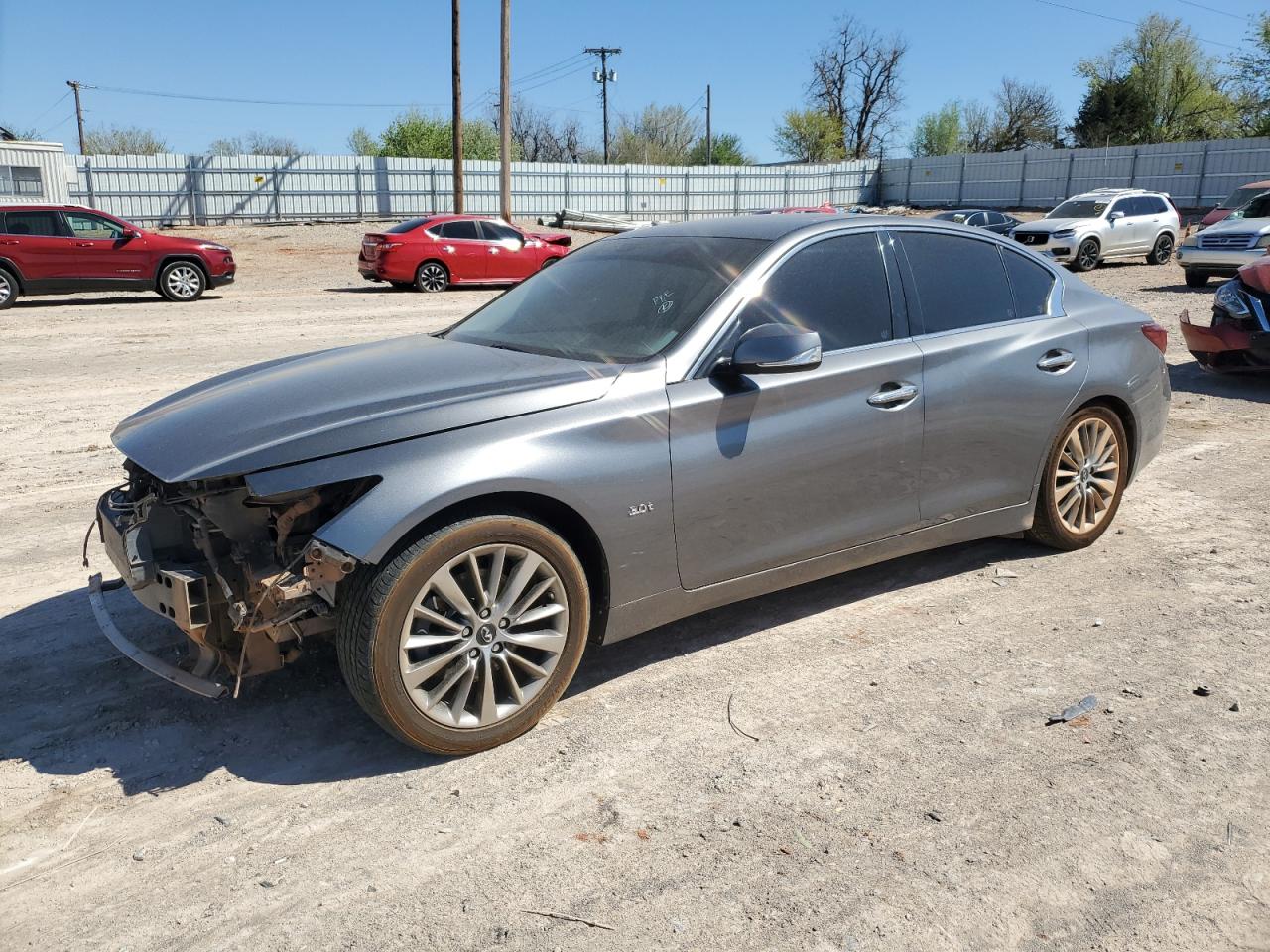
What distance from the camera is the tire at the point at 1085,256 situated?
24734mm

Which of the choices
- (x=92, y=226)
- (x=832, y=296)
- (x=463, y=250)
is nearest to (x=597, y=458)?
(x=832, y=296)

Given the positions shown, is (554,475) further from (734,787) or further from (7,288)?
(7,288)

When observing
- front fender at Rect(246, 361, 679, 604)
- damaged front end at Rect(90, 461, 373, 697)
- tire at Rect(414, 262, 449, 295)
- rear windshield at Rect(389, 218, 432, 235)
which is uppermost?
rear windshield at Rect(389, 218, 432, 235)

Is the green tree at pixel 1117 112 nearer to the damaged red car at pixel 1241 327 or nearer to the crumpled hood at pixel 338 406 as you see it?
the damaged red car at pixel 1241 327

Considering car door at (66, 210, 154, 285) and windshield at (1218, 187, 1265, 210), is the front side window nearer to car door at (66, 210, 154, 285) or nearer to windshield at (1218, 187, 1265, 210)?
car door at (66, 210, 154, 285)

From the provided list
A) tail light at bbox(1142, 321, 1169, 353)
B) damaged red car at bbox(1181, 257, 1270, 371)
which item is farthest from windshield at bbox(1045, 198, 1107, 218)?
tail light at bbox(1142, 321, 1169, 353)

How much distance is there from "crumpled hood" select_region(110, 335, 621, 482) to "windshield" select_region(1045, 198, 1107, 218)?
970 inches

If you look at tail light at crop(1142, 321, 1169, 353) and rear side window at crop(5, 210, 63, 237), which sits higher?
rear side window at crop(5, 210, 63, 237)

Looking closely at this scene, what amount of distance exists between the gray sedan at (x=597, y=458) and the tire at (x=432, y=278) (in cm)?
1714

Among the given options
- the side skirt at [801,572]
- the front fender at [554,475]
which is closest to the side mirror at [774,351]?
the front fender at [554,475]

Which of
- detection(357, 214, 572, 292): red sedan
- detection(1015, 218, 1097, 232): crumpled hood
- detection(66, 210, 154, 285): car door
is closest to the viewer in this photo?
detection(66, 210, 154, 285): car door

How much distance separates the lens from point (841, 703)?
3.90 m

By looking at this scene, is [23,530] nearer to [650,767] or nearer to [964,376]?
[650,767]

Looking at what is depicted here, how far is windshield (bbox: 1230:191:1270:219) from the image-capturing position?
20484 mm
